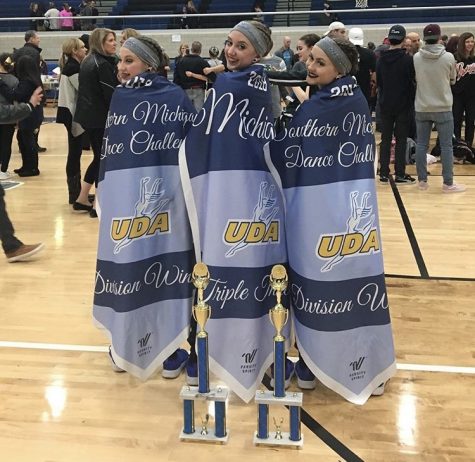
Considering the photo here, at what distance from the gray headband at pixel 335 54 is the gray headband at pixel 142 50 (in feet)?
2.30

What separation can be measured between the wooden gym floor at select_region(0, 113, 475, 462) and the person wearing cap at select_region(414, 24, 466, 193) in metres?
1.76

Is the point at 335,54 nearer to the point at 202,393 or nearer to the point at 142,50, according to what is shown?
the point at 142,50

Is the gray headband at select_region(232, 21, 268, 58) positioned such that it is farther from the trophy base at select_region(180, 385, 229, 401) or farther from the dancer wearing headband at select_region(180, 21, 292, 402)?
the trophy base at select_region(180, 385, 229, 401)

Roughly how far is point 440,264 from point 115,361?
246cm

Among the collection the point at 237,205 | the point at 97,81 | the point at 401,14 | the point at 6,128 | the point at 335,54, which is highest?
the point at 401,14

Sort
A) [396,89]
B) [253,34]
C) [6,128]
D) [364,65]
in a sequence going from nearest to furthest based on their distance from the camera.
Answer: [253,34] → [396,89] → [6,128] → [364,65]

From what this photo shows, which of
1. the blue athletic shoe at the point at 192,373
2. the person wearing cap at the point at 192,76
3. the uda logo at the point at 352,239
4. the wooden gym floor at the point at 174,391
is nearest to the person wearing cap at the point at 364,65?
the person wearing cap at the point at 192,76

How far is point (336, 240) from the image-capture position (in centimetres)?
246

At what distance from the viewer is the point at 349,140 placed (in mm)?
2430

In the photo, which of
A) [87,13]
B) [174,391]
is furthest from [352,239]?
[87,13]

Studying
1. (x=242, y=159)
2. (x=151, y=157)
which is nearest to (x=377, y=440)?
(x=242, y=159)

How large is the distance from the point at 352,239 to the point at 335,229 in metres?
0.08

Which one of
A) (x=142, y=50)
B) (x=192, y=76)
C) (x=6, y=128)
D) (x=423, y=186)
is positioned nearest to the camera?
(x=142, y=50)

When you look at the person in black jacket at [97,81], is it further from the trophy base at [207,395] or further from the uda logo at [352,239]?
the trophy base at [207,395]
